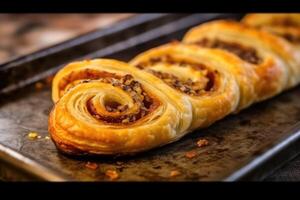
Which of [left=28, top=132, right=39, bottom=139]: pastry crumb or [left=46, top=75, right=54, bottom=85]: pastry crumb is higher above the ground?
[left=46, top=75, right=54, bottom=85]: pastry crumb

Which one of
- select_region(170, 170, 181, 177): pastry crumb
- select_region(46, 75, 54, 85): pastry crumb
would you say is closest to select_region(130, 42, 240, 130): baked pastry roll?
select_region(170, 170, 181, 177): pastry crumb

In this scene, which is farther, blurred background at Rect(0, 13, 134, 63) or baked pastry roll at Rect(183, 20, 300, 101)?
blurred background at Rect(0, 13, 134, 63)

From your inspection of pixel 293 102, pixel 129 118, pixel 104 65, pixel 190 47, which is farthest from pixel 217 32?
pixel 129 118

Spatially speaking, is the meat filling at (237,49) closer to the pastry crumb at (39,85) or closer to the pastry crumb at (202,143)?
the pastry crumb at (202,143)

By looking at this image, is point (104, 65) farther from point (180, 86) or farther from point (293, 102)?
point (293, 102)

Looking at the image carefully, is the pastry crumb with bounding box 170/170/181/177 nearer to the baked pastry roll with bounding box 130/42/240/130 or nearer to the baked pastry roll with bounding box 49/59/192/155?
the baked pastry roll with bounding box 49/59/192/155

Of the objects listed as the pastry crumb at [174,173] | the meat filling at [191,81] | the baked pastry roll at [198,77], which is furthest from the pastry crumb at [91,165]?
the meat filling at [191,81]
